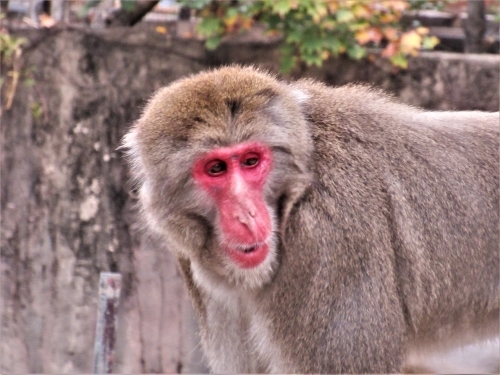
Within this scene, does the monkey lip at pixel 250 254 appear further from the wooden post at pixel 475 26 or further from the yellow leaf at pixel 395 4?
the wooden post at pixel 475 26

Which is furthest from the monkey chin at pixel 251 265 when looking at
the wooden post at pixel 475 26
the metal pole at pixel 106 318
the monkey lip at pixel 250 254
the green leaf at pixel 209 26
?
the wooden post at pixel 475 26

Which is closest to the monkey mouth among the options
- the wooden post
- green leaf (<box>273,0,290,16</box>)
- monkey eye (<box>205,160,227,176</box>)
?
monkey eye (<box>205,160,227,176</box>)

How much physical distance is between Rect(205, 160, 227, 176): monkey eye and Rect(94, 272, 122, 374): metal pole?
108cm

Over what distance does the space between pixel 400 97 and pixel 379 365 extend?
10.1ft

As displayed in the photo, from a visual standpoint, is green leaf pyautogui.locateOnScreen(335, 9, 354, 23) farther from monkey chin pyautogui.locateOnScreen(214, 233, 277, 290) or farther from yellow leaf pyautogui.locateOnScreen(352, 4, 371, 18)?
monkey chin pyautogui.locateOnScreen(214, 233, 277, 290)

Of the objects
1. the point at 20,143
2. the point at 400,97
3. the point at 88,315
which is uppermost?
the point at 400,97

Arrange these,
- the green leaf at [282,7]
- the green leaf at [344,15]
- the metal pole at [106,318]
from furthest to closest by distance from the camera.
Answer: the green leaf at [344,15] < the green leaf at [282,7] < the metal pole at [106,318]

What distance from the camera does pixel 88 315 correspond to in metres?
5.99

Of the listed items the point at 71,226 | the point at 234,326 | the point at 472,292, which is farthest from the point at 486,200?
the point at 71,226

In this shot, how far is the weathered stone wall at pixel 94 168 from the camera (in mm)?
5766

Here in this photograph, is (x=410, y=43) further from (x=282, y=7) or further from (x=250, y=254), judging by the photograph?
(x=250, y=254)

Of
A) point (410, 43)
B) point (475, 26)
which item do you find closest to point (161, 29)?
point (410, 43)

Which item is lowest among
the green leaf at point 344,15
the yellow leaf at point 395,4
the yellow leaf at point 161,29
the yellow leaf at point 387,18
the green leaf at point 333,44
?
the yellow leaf at point 161,29

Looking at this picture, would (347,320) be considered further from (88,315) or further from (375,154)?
(88,315)
